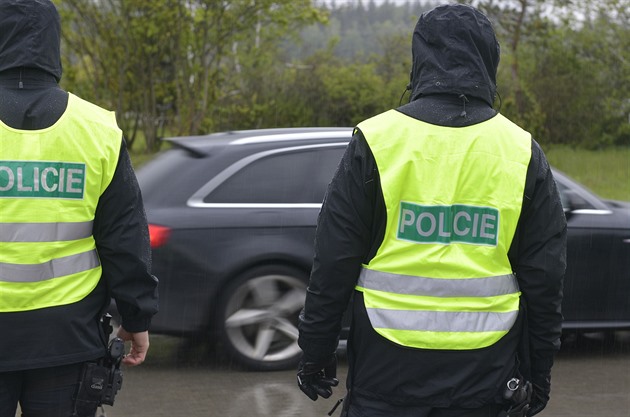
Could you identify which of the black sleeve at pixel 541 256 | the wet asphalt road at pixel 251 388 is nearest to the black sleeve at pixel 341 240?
the black sleeve at pixel 541 256

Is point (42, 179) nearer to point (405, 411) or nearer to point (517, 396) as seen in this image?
point (405, 411)

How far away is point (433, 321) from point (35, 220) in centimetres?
123

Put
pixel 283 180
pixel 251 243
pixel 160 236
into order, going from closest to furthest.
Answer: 1. pixel 160 236
2. pixel 251 243
3. pixel 283 180

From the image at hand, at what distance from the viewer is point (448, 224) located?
3.10 meters

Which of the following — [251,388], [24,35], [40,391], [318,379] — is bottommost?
[251,388]

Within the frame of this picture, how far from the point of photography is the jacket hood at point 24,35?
11.1 ft

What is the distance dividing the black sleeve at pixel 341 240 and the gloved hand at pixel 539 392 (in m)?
0.63

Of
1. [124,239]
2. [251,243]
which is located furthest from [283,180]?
[124,239]

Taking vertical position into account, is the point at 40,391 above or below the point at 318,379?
below

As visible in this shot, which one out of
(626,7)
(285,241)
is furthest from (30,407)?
(626,7)

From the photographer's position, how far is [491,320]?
10.3 ft

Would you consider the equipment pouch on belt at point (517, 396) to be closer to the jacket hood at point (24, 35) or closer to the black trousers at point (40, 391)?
the black trousers at point (40, 391)

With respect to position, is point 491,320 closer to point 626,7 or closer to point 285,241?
point 285,241

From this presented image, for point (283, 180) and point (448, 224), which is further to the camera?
point (283, 180)
